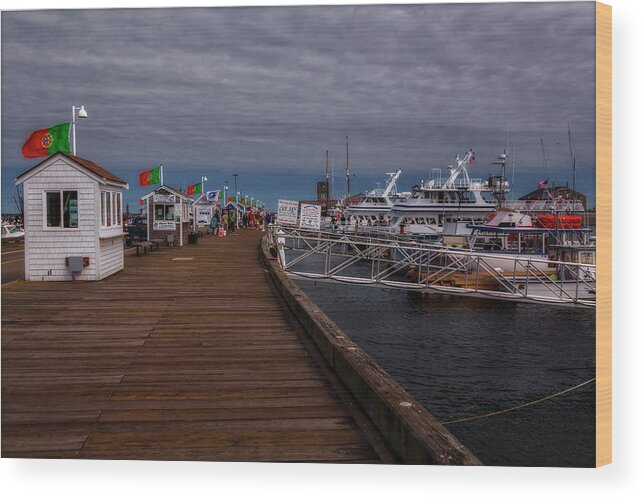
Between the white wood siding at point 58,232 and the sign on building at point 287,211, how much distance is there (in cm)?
669

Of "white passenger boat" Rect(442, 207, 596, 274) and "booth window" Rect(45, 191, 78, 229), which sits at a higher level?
"booth window" Rect(45, 191, 78, 229)

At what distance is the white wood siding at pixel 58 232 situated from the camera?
41.0 ft

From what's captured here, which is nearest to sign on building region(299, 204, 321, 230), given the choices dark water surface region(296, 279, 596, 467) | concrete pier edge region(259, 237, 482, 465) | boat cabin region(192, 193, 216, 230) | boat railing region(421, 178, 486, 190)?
dark water surface region(296, 279, 596, 467)

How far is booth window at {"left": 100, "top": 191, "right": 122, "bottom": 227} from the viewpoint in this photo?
13.2m

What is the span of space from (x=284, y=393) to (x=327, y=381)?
495mm

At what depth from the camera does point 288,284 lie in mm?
10523

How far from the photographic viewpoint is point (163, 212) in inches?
1090

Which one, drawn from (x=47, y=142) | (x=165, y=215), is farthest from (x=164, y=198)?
(x=47, y=142)

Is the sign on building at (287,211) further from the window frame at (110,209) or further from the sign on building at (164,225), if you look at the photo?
the sign on building at (164,225)

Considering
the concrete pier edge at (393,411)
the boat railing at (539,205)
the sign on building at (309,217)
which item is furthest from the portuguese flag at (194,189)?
the concrete pier edge at (393,411)

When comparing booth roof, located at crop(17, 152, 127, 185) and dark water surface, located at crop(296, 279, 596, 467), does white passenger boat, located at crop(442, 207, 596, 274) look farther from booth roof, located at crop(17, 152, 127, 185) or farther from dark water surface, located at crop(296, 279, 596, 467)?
booth roof, located at crop(17, 152, 127, 185)

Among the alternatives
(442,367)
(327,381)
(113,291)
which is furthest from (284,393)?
(442,367)

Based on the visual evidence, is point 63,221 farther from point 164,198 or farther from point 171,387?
point 164,198

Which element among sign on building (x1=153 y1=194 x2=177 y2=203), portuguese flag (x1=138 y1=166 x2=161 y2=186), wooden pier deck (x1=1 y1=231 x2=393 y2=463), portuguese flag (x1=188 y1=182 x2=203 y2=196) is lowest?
wooden pier deck (x1=1 y1=231 x2=393 y2=463)
